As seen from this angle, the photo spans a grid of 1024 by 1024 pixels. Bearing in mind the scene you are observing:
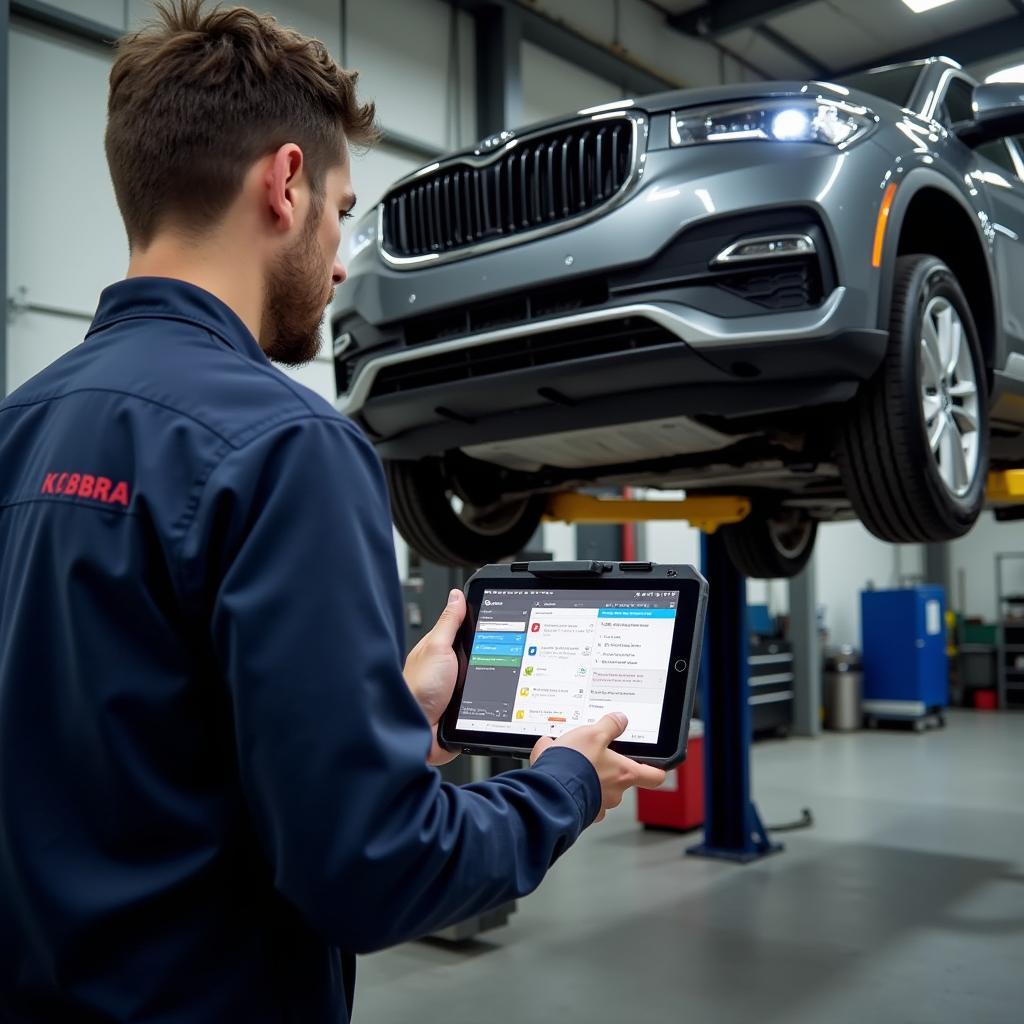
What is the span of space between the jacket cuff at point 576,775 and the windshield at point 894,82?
2766mm

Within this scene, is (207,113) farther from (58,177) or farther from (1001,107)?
(58,177)

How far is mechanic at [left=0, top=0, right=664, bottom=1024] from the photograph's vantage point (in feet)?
2.43

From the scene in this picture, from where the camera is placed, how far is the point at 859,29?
9289 mm

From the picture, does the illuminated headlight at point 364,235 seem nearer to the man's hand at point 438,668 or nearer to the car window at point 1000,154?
the man's hand at point 438,668

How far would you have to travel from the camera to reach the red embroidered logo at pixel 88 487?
777mm

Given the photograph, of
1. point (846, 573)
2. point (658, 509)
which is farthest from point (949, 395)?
point (846, 573)

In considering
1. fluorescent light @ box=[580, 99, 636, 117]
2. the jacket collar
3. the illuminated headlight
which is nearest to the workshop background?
the jacket collar

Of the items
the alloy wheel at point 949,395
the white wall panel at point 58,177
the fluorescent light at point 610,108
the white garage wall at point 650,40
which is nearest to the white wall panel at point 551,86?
the white garage wall at point 650,40

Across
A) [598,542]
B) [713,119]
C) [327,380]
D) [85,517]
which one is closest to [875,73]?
[713,119]

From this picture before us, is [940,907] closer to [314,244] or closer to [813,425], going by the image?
[813,425]

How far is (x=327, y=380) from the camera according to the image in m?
6.83

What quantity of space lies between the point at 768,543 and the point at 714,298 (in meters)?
2.32

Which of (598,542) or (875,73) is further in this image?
(598,542)

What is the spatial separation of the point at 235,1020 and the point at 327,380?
621 cm
